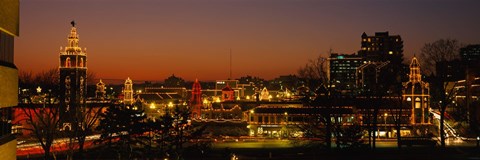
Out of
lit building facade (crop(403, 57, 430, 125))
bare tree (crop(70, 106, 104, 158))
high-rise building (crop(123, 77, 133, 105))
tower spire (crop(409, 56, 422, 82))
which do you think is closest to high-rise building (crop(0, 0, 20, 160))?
bare tree (crop(70, 106, 104, 158))

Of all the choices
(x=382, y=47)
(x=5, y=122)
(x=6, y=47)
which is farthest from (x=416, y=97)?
(x=382, y=47)

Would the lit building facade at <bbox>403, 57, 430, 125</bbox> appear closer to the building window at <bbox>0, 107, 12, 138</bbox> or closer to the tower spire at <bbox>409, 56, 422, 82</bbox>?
the tower spire at <bbox>409, 56, 422, 82</bbox>

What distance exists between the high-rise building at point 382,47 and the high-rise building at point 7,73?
17547cm

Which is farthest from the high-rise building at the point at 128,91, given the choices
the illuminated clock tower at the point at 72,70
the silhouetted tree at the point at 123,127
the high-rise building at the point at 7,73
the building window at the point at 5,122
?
the high-rise building at the point at 7,73

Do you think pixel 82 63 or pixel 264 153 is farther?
pixel 82 63

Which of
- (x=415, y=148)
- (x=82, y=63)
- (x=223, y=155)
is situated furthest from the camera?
(x=82, y=63)

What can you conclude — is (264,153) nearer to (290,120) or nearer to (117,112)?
(117,112)

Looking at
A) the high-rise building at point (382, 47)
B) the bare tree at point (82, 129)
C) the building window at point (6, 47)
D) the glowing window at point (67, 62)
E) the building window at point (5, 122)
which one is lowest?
the bare tree at point (82, 129)

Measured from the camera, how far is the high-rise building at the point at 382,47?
18250 cm

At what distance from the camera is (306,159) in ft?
132

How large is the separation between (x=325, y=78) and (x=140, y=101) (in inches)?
2713

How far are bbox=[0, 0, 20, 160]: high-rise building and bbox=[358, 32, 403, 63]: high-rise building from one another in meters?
175

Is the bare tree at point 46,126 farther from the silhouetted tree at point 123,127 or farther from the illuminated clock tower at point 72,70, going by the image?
the illuminated clock tower at point 72,70

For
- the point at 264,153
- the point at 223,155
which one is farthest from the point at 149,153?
the point at 264,153
